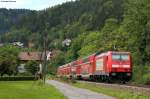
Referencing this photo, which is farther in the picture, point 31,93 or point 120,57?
point 120,57

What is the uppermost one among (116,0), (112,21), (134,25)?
(116,0)

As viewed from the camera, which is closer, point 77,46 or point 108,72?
point 108,72

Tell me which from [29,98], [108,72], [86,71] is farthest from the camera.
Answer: [86,71]

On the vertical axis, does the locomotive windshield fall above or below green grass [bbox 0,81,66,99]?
above

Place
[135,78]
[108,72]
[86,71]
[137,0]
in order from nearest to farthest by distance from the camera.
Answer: [108,72] → [135,78] → [86,71] → [137,0]

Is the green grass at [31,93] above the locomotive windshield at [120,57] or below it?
below

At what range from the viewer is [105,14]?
172 metres

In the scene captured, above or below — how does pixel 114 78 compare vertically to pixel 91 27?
below

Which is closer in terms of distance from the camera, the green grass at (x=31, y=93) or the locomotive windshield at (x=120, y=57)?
the green grass at (x=31, y=93)

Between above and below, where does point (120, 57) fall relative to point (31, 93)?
above

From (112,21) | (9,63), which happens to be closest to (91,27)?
(112,21)

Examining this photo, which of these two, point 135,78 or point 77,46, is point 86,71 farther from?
point 77,46

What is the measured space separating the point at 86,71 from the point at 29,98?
40.8 m

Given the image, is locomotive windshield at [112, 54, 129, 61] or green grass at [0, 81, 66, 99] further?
locomotive windshield at [112, 54, 129, 61]
